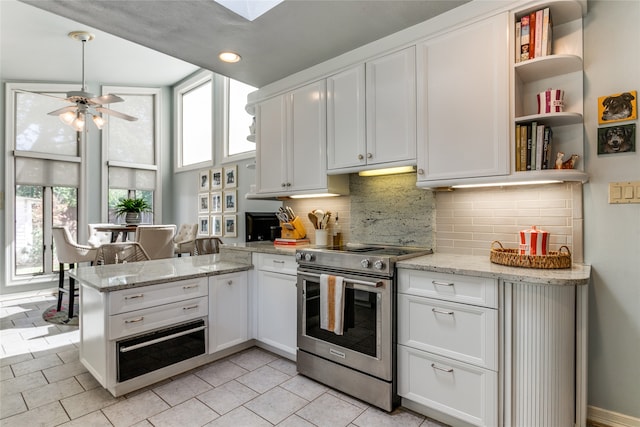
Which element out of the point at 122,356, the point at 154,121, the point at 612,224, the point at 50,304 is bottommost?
the point at 50,304

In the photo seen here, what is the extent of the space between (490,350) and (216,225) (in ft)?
15.4

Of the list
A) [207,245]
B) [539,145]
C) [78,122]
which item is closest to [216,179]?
[207,245]

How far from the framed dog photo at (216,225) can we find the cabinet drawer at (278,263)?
2818 mm

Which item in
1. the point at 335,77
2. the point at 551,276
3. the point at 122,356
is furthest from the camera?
the point at 335,77

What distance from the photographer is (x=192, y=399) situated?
2137 millimetres

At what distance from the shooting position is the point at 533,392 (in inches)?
62.7

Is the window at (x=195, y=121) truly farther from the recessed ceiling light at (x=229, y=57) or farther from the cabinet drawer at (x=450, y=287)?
the cabinet drawer at (x=450, y=287)

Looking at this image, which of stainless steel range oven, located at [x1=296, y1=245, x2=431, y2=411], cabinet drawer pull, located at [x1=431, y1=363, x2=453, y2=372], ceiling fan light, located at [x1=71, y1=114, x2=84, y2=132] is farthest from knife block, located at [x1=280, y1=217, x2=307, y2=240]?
ceiling fan light, located at [x1=71, y1=114, x2=84, y2=132]

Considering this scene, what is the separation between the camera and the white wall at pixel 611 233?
5.75 feet

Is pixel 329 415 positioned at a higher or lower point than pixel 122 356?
lower

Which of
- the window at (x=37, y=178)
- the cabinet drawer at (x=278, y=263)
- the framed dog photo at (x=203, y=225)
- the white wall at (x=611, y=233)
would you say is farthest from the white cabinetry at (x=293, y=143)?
the window at (x=37, y=178)

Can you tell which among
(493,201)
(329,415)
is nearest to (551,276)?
(493,201)

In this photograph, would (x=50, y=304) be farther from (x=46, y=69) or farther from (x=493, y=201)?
(x=493, y=201)

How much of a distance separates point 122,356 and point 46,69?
5165 millimetres
